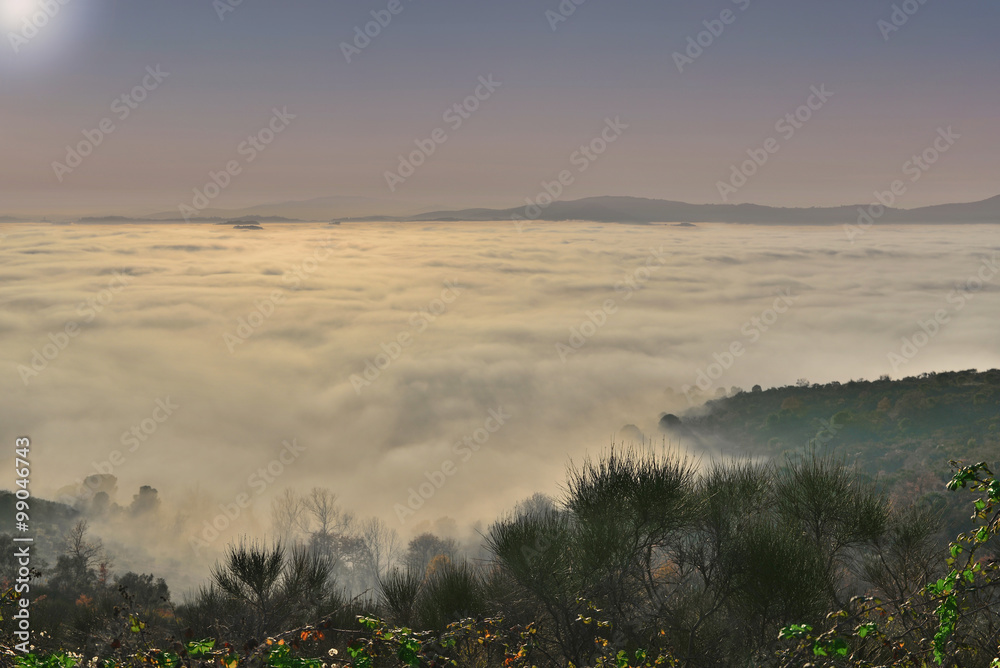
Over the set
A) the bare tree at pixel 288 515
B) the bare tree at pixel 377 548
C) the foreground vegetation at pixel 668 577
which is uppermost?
the bare tree at pixel 288 515

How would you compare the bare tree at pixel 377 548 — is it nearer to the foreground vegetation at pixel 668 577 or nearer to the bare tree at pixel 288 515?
the bare tree at pixel 288 515

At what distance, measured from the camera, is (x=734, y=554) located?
12.7 meters

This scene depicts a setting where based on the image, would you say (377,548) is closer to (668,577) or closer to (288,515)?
(288,515)

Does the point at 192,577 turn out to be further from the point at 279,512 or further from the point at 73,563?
the point at 73,563

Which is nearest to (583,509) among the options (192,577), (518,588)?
(518,588)

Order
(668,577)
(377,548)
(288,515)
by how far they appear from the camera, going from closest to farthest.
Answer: (668,577)
(377,548)
(288,515)

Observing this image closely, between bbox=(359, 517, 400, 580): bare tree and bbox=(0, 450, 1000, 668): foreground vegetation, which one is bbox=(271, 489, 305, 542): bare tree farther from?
bbox=(0, 450, 1000, 668): foreground vegetation

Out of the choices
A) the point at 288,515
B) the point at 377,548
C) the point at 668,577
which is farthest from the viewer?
the point at 288,515

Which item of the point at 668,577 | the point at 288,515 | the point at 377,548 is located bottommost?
the point at 668,577

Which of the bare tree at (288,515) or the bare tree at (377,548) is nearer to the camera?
the bare tree at (377,548)

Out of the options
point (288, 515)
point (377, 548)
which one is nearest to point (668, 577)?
point (377, 548)

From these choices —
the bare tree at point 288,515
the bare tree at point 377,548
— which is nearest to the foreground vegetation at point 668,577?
the bare tree at point 377,548

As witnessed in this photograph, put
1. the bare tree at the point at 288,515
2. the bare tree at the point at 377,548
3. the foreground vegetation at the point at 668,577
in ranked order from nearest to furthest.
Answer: the foreground vegetation at the point at 668,577 → the bare tree at the point at 377,548 → the bare tree at the point at 288,515

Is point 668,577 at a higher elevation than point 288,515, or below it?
below
